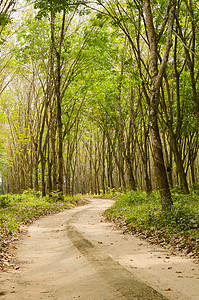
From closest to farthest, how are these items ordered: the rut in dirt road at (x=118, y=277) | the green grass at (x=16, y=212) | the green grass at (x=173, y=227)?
the rut in dirt road at (x=118, y=277)
the green grass at (x=173, y=227)
the green grass at (x=16, y=212)

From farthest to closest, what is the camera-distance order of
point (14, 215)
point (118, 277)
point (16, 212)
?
point (16, 212), point (14, 215), point (118, 277)

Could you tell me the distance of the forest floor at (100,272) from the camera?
10.6 ft

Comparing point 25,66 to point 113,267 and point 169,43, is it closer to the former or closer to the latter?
point 169,43

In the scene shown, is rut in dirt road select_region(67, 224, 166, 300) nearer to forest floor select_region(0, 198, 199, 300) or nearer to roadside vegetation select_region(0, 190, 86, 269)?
forest floor select_region(0, 198, 199, 300)

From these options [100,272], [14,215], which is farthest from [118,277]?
[14,215]

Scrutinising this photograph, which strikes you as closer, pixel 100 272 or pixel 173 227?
pixel 100 272

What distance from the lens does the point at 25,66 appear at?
1975 centimetres

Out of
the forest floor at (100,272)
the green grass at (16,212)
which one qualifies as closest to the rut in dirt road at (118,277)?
the forest floor at (100,272)

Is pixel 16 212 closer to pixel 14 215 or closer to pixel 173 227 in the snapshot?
pixel 14 215

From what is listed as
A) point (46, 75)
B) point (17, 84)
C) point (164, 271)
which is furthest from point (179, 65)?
point (17, 84)

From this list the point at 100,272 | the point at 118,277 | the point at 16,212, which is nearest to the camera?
the point at 118,277

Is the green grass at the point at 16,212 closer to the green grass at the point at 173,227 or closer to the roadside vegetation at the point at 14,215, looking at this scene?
the roadside vegetation at the point at 14,215

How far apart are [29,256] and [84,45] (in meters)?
14.4

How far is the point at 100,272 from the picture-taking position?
3943 millimetres
